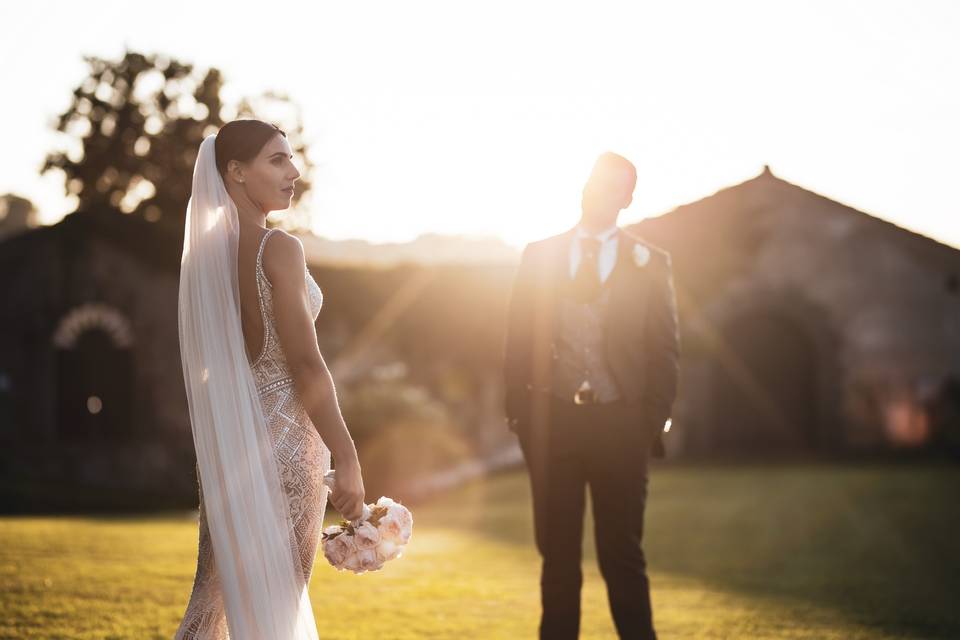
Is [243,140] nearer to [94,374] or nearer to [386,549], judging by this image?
[386,549]

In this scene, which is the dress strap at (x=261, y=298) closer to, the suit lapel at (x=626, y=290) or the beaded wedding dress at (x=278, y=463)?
the beaded wedding dress at (x=278, y=463)

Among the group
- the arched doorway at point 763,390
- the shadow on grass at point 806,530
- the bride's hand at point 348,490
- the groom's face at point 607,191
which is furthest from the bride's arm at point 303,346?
the arched doorway at point 763,390

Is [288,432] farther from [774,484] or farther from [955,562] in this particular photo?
[774,484]

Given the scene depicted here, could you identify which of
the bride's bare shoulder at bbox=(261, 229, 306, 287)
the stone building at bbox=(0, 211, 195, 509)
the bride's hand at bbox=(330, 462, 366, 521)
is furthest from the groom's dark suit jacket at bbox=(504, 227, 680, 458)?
the stone building at bbox=(0, 211, 195, 509)

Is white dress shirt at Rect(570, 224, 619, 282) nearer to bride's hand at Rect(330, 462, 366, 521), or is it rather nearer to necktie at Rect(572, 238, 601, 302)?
necktie at Rect(572, 238, 601, 302)

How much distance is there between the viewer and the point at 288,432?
3158 millimetres

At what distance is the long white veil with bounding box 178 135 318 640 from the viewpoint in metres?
3.09

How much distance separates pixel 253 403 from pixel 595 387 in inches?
66.3

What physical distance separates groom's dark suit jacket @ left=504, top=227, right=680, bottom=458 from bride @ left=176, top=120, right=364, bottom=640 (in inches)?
56.9

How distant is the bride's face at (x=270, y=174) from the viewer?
3.19 metres

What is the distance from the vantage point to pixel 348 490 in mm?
3023

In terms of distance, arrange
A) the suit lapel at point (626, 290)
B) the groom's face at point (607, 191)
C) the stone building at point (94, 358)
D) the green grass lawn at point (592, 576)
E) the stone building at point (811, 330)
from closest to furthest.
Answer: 1. the groom's face at point (607, 191)
2. the suit lapel at point (626, 290)
3. the green grass lawn at point (592, 576)
4. the stone building at point (94, 358)
5. the stone building at point (811, 330)

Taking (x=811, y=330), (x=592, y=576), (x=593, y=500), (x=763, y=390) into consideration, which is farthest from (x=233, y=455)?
(x=811, y=330)

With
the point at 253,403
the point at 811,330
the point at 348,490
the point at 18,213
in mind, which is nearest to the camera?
the point at 348,490
